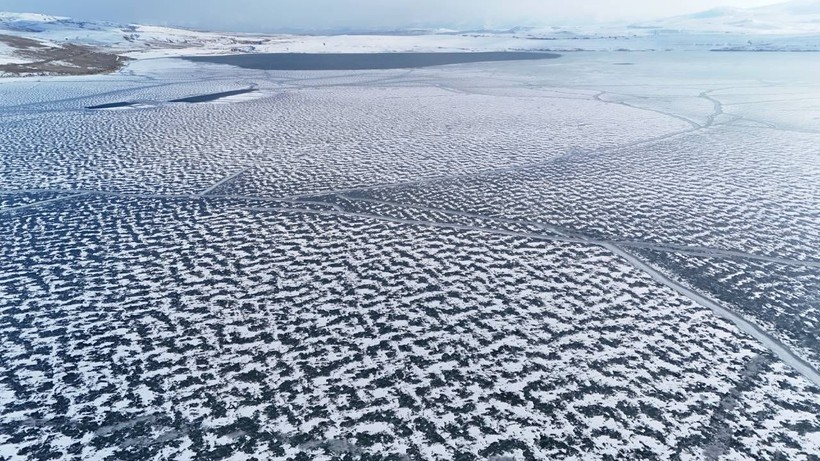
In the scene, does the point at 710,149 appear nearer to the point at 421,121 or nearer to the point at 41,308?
the point at 421,121

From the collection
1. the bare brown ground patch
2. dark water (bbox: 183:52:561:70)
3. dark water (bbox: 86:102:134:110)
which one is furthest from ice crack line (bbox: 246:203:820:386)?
the bare brown ground patch

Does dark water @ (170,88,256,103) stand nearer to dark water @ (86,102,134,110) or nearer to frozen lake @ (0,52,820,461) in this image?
dark water @ (86,102,134,110)

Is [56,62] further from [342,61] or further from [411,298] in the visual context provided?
[411,298]

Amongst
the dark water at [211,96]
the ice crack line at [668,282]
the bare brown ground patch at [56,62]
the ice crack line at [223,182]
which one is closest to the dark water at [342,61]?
the bare brown ground patch at [56,62]

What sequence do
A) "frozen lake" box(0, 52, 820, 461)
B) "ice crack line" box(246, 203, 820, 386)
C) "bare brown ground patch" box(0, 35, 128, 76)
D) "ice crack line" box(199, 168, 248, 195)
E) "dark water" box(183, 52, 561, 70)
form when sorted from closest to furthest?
1. "frozen lake" box(0, 52, 820, 461)
2. "ice crack line" box(246, 203, 820, 386)
3. "ice crack line" box(199, 168, 248, 195)
4. "bare brown ground patch" box(0, 35, 128, 76)
5. "dark water" box(183, 52, 561, 70)

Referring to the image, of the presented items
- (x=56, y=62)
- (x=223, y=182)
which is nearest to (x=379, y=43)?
(x=56, y=62)

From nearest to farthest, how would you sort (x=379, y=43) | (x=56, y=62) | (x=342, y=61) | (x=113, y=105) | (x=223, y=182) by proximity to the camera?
(x=223, y=182) → (x=113, y=105) → (x=56, y=62) → (x=342, y=61) → (x=379, y=43)

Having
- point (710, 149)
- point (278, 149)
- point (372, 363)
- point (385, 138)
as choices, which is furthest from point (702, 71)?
point (372, 363)

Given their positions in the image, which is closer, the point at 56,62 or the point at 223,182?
the point at 223,182
